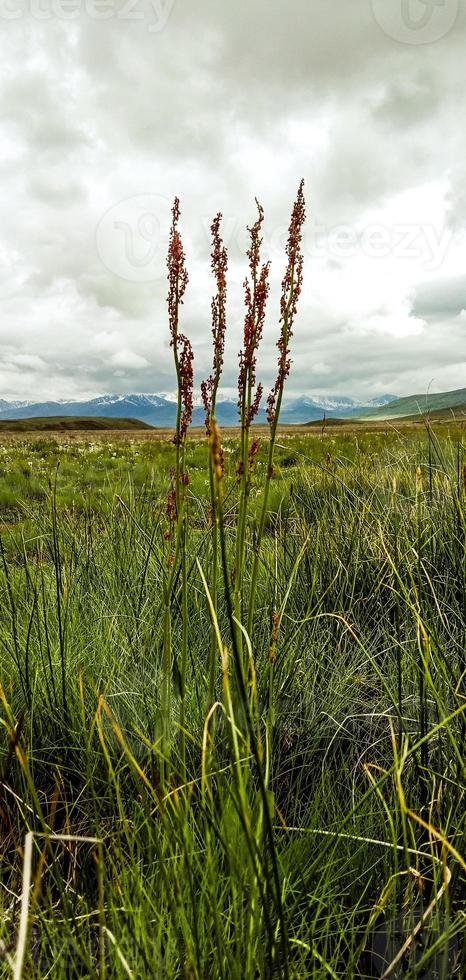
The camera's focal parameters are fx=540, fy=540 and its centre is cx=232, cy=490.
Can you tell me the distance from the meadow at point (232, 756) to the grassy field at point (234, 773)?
2cm

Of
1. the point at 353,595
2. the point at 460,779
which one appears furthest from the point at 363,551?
the point at 460,779

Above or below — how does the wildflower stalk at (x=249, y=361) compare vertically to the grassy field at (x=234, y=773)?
above

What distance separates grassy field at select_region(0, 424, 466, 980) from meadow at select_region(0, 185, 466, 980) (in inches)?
0.6

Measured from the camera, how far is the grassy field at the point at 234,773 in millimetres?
1208

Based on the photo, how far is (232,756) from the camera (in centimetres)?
154

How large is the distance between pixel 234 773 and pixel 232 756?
593 mm

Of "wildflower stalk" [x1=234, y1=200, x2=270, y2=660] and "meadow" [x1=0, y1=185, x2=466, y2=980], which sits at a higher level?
"wildflower stalk" [x1=234, y1=200, x2=270, y2=660]

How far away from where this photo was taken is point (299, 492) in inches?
241

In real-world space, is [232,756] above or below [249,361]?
below

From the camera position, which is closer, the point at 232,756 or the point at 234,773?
the point at 234,773

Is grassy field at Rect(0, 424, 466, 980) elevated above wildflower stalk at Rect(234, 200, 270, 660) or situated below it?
below

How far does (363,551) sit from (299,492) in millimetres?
2233

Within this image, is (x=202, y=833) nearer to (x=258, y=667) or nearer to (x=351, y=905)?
(x=351, y=905)

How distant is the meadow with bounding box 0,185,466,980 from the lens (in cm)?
121
